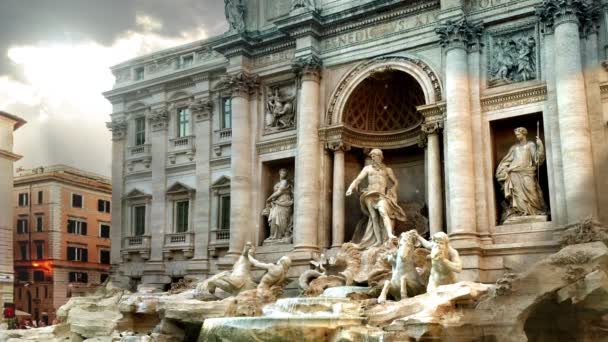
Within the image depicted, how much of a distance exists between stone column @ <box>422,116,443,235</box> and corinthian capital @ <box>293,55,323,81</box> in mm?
4833

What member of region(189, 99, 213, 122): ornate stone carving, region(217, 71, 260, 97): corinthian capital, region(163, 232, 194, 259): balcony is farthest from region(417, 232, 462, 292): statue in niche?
region(189, 99, 213, 122): ornate stone carving

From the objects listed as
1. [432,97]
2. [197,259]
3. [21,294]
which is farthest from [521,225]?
[21,294]

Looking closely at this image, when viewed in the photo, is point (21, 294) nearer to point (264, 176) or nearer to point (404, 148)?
point (264, 176)

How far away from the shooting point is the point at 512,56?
75.3 ft

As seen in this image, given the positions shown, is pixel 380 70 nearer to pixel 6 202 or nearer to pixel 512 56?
pixel 512 56

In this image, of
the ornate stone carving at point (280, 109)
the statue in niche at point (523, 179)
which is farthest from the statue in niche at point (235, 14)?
the statue in niche at point (523, 179)

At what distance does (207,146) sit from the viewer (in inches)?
1201

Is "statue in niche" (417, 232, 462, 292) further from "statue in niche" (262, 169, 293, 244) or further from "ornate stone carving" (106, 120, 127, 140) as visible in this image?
"ornate stone carving" (106, 120, 127, 140)

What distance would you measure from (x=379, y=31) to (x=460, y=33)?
3581 millimetres

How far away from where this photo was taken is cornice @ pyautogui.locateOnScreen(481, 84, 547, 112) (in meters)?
22.2

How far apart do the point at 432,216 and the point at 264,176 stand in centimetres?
763

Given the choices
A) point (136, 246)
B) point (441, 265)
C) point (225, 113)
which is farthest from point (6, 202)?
point (441, 265)

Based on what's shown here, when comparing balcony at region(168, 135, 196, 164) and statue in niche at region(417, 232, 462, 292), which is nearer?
statue in niche at region(417, 232, 462, 292)

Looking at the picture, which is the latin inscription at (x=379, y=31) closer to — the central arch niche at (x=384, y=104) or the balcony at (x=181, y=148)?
the central arch niche at (x=384, y=104)
